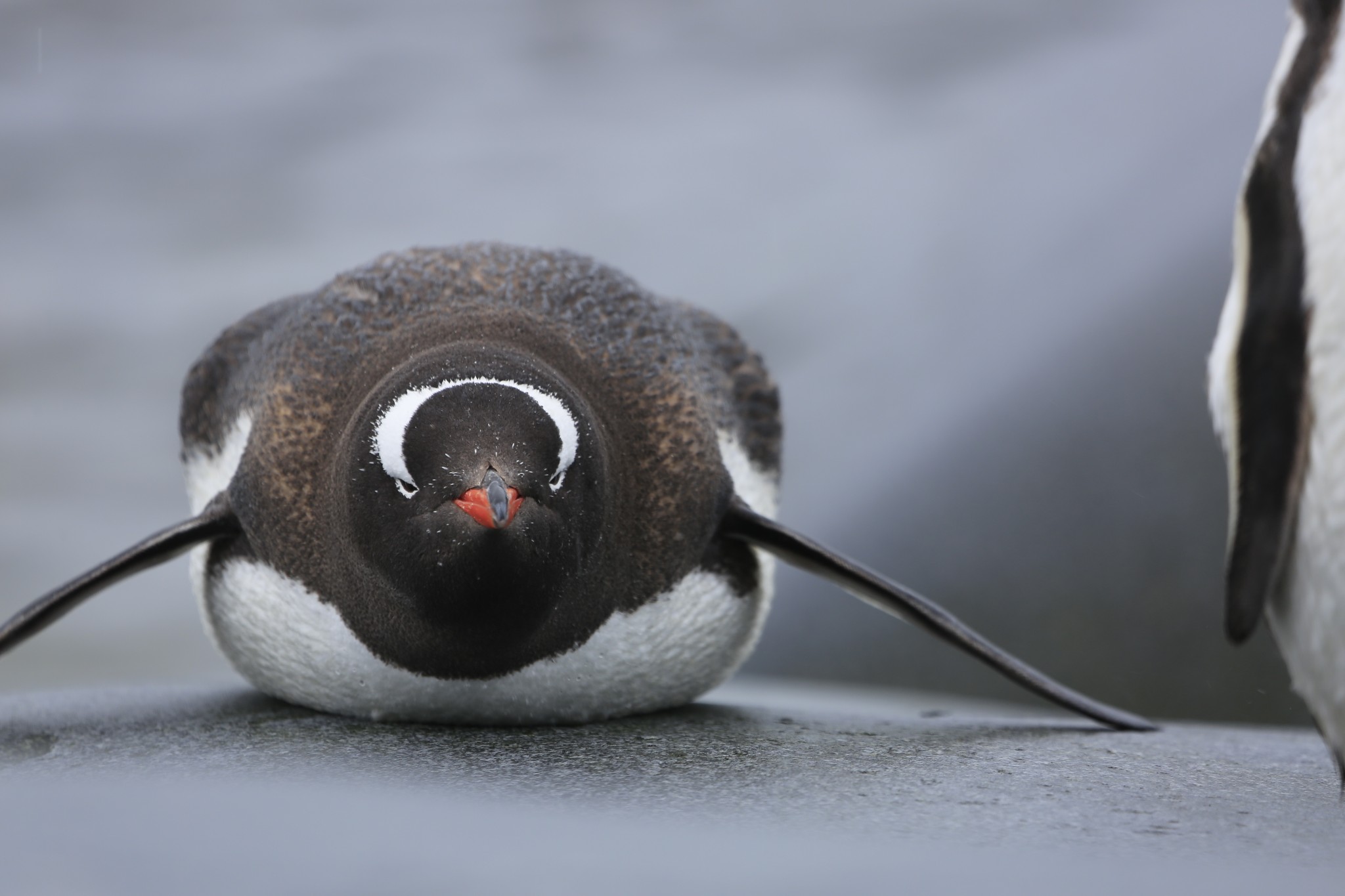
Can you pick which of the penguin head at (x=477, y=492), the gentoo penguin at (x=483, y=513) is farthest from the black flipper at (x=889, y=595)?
the penguin head at (x=477, y=492)

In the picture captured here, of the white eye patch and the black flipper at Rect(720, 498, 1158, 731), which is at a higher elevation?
the white eye patch

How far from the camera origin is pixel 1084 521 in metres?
4.59

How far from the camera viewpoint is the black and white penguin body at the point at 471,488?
194cm

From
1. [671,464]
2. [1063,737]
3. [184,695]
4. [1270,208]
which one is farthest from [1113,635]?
[1270,208]

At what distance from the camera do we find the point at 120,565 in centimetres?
239

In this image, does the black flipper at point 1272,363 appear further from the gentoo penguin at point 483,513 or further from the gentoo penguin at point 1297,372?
the gentoo penguin at point 483,513

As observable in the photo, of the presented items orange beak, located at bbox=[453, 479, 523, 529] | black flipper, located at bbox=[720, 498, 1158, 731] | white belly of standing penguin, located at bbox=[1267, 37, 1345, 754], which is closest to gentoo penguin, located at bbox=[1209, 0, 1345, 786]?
white belly of standing penguin, located at bbox=[1267, 37, 1345, 754]

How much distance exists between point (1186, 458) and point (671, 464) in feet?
9.01

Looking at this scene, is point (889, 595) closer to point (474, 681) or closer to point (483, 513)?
point (474, 681)

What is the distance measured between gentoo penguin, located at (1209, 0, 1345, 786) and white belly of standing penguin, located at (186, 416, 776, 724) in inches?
40.0

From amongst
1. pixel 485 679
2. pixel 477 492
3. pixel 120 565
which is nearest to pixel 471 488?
pixel 477 492

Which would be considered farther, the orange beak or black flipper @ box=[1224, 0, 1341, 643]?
the orange beak

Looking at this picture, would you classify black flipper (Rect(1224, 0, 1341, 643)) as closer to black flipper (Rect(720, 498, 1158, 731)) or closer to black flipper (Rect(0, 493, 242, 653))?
black flipper (Rect(720, 498, 1158, 731))

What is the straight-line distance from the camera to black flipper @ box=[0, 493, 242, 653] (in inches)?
92.8
